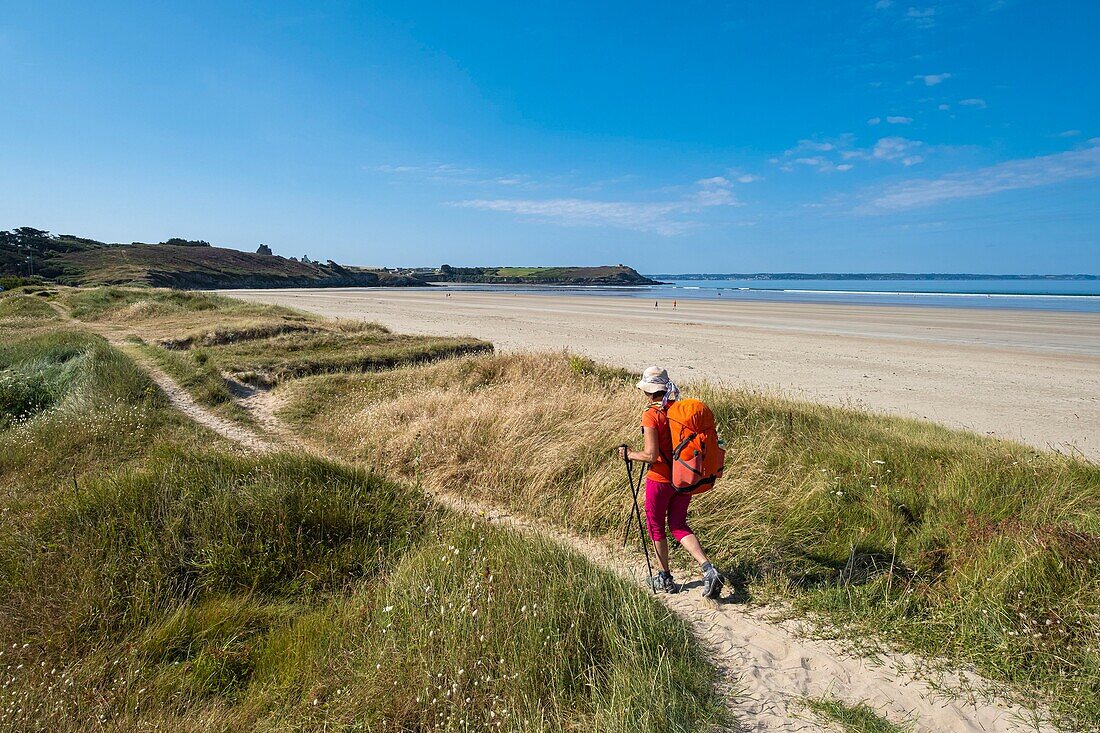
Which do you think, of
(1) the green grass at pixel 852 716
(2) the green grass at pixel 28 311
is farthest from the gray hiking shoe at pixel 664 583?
(2) the green grass at pixel 28 311

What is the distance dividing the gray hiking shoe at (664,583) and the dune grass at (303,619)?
2.32 ft

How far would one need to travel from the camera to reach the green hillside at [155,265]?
83.8 m

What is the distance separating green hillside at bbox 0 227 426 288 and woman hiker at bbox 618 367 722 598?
290 ft

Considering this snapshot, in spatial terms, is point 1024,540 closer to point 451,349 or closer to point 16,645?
point 16,645

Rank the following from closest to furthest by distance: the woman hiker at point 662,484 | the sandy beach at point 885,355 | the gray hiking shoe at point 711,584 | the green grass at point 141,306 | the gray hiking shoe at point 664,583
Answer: the woman hiker at point 662,484 < the gray hiking shoe at point 711,584 < the gray hiking shoe at point 664,583 < the sandy beach at point 885,355 < the green grass at point 141,306

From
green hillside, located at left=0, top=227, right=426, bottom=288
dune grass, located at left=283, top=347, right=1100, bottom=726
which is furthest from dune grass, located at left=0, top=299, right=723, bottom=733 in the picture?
green hillside, located at left=0, top=227, right=426, bottom=288

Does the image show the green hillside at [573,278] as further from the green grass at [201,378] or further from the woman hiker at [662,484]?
the woman hiker at [662,484]

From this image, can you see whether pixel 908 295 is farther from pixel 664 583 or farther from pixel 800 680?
pixel 800 680

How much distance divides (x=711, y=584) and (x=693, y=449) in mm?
1129

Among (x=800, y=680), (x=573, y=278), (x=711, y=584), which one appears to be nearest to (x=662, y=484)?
(x=711, y=584)

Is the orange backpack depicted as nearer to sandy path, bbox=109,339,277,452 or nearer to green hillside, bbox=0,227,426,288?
sandy path, bbox=109,339,277,452

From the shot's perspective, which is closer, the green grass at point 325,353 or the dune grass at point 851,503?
the dune grass at point 851,503

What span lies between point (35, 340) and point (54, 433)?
504 inches

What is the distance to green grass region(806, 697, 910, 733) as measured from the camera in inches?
121
